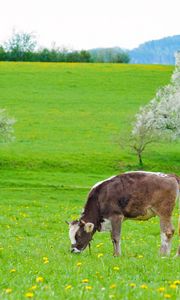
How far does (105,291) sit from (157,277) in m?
1.88

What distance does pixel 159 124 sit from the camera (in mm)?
56062

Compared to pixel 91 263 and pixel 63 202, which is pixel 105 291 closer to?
pixel 91 263

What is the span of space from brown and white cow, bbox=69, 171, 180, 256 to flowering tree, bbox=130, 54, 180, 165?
39.5 metres

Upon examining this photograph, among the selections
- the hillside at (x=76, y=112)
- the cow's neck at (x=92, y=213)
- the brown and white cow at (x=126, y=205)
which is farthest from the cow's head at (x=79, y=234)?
the hillside at (x=76, y=112)

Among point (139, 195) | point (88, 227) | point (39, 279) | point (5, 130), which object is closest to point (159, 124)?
point (5, 130)

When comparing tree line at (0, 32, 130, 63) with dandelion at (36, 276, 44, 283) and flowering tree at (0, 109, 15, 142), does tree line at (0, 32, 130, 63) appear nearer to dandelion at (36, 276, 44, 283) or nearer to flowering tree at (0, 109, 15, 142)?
flowering tree at (0, 109, 15, 142)

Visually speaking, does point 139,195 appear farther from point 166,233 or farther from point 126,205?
point 166,233

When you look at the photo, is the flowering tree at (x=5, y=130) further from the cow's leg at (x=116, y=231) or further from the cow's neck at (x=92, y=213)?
the cow's leg at (x=116, y=231)

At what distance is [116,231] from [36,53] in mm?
111608

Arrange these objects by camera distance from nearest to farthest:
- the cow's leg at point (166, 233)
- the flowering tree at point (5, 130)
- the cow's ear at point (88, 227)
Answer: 1. the cow's leg at point (166, 233)
2. the cow's ear at point (88, 227)
3. the flowering tree at point (5, 130)

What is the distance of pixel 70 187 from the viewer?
143 ft

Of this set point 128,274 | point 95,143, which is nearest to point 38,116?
point 95,143

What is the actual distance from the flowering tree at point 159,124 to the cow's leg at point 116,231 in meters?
39.7

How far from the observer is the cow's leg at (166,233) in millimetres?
15234
